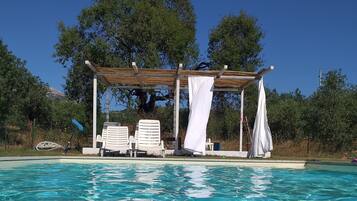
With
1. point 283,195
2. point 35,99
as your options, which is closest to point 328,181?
point 283,195

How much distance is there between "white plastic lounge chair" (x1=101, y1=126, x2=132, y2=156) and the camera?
1376 centimetres

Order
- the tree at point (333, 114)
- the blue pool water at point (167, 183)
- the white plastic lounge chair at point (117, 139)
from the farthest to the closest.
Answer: the tree at point (333, 114)
the white plastic lounge chair at point (117, 139)
the blue pool water at point (167, 183)

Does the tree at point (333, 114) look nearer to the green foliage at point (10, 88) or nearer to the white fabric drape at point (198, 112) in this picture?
the white fabric drape at point (198, 112)

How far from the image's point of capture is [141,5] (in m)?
21.4

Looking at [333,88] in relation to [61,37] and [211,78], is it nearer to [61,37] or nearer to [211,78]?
[211,78]

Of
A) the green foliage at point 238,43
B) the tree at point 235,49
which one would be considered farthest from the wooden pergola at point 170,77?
the green foliage at point 238,43

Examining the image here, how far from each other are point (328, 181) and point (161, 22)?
13.0 metres

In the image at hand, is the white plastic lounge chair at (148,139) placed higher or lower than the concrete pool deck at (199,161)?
higher

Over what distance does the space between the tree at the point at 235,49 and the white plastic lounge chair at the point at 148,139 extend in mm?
9058

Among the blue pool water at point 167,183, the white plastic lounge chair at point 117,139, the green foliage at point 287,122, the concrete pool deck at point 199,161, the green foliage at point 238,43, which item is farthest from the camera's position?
the green foliage at point 238,43

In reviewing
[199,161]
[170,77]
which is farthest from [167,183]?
[170,77]

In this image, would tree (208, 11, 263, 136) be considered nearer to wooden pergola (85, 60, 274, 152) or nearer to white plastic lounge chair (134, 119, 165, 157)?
wooden pergola (85, 60, 274, 152)

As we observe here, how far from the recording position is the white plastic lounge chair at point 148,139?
45.4 feet

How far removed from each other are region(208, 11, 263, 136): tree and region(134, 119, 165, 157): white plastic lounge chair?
29.7ft
